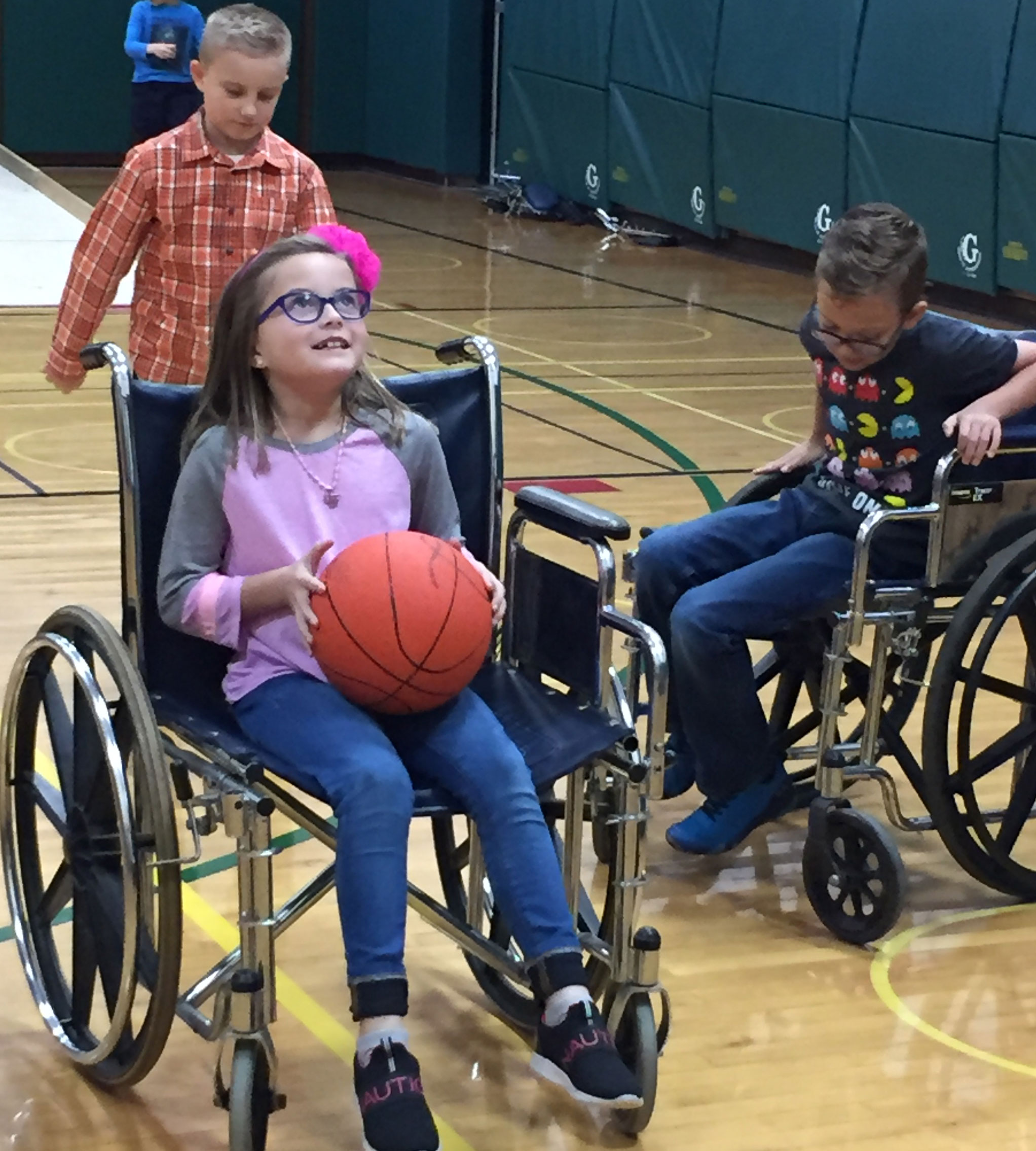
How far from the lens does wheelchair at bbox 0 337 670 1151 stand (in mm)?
2109

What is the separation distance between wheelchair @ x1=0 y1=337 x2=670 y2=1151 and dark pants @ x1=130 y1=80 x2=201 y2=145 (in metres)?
7.22

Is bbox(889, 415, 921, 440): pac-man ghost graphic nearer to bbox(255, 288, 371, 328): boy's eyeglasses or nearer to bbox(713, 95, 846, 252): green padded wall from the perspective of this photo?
bbox(255, 288, 371, 328): boy's eyeglasses

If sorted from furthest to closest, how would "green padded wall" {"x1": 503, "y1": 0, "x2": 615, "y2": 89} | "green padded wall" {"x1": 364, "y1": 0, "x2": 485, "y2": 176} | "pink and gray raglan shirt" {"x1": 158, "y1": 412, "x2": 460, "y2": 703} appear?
1. "green padded wall" {"x1": 364, "y1": 0, "x2": 485, "y2": 176}
2. "green padded wall" {"x1": 503, "y1": 0, "x2": 615, "y2": 89}
3. "pink and gray raglan shirt" {"x1": 158, "y1": 412, "x2": 460, "y2": 703}

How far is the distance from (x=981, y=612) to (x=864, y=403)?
1.26 ft

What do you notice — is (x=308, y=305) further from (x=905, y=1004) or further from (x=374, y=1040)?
(x=905, y=1004)

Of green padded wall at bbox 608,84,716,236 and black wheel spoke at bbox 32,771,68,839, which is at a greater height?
black wheel spoke at bbox 32,771,68,839

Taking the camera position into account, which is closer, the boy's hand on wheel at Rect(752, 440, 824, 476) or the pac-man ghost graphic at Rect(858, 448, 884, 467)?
the pac-man ghost graphic at Rect(858, 448, 884, 467)

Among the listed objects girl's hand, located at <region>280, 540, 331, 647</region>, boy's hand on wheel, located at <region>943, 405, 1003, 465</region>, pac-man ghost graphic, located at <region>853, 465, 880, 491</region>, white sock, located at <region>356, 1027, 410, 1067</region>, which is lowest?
white sock, located at <region>356, 1027, 410, 1067</region>

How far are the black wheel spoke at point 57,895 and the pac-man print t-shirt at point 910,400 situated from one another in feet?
4.01

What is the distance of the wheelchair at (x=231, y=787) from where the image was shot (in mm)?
2109

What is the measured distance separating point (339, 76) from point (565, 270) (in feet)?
13.3

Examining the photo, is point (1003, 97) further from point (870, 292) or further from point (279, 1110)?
point (279, 1110)

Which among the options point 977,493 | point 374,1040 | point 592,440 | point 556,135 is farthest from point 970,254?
point 374,1040

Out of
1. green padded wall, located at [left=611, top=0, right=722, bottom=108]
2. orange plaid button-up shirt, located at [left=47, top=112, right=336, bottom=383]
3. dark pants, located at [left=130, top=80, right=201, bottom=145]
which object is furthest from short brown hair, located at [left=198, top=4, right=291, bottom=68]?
green padded wall, located at [left=611, top=0, right=722, bottom=108]
